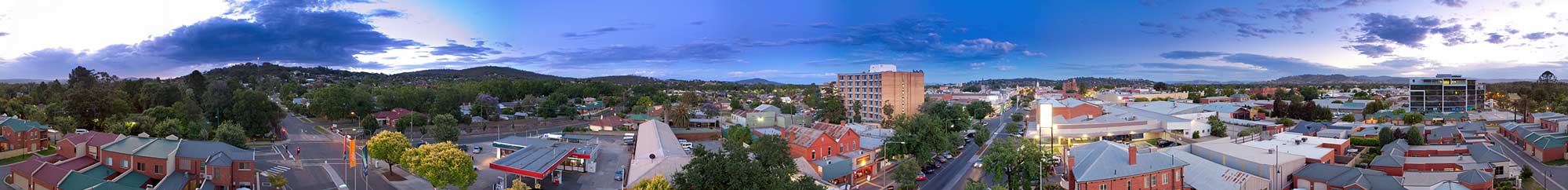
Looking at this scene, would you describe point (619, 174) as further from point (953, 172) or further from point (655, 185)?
point (953, 172)

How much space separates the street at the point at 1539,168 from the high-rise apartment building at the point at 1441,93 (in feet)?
93.5

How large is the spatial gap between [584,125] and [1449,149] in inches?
1991

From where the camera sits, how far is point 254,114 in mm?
42438

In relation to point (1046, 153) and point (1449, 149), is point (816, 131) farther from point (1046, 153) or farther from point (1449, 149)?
point (1449, 149)

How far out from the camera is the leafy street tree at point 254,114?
42.5m

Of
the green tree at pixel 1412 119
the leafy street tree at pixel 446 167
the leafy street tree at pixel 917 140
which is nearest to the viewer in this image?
the leafy street tree at pixel 446 167

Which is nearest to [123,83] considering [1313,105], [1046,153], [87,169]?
[87,169]

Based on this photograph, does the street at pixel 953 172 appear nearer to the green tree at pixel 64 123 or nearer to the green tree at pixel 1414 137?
the green tree at pixel 1414 137

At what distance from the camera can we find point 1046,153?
26.4 m

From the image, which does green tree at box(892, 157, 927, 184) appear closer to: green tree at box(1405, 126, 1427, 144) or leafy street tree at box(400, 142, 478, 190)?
leafy street tree at box(400, 142, 478, 190)

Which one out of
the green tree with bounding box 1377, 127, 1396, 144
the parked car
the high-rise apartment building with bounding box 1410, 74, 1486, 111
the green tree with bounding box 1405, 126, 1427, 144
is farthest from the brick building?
the high-rise apartment building with bounding box 1410, 74, 1486, 111

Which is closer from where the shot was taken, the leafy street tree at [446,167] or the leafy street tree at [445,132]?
the leafy street tree at [446,167]

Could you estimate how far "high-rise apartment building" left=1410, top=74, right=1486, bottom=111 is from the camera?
66.1m

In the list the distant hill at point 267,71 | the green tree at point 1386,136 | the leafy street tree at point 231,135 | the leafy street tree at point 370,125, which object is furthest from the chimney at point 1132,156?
the distant hill at point 267,71
